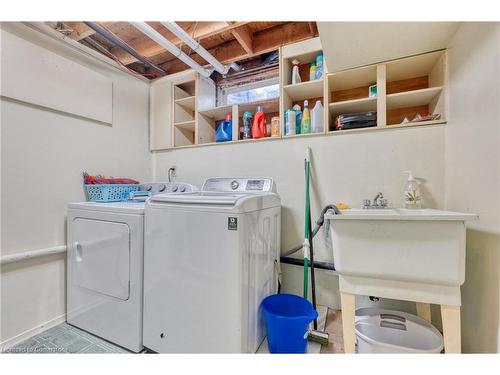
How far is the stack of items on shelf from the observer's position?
1.94m

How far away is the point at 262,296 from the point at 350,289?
57 centimetres

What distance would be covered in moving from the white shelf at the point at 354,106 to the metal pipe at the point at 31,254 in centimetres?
260

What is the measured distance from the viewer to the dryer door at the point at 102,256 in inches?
58.6


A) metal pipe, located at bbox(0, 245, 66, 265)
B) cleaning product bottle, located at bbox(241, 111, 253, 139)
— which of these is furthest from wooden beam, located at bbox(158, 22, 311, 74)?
metal pipe, located at bbox(0, 245, 66, 265)

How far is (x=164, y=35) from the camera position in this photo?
218 centimetres

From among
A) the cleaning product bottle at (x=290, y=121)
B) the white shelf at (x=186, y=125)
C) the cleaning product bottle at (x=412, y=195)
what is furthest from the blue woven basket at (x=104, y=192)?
the cleaning product bottle at (x=412, y=195)

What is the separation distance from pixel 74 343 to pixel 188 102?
98.3 inches

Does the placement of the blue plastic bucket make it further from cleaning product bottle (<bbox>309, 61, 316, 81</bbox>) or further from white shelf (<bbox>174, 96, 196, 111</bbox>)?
white shelf (<bbox>174, 96, 196, 111</bbox>)

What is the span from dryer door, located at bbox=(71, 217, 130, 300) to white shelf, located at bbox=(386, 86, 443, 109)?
2.25m

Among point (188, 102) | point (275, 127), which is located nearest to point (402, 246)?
point (275, 127)

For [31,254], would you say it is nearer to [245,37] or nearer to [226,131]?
[226,131]

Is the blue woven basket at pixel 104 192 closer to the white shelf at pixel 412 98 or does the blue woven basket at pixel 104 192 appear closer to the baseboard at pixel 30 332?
the baseboard at pixel 30 332

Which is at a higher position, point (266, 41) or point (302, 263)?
point (266, 41)

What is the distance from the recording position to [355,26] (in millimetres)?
1305
